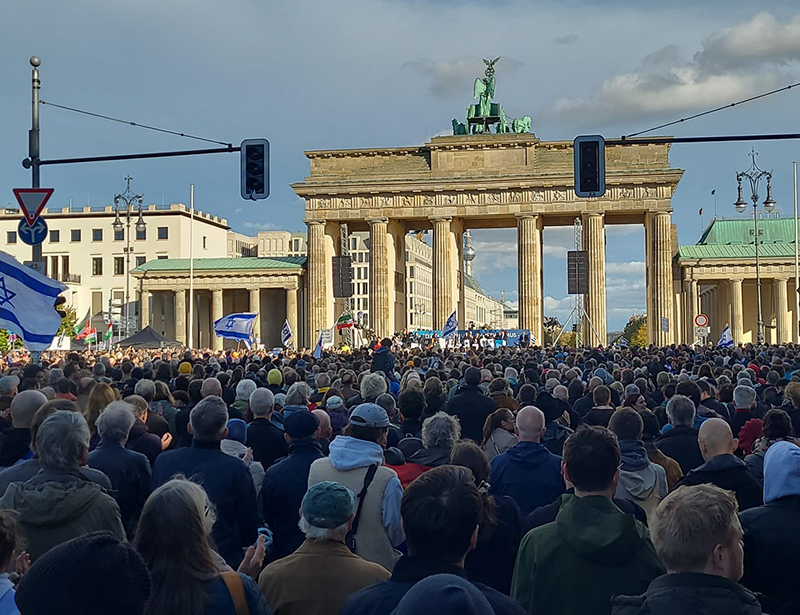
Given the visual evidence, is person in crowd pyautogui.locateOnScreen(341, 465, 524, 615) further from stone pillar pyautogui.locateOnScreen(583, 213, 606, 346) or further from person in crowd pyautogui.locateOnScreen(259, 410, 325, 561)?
stone pillar pyautogui.locateOnScreen(583, 213, 606, 346)

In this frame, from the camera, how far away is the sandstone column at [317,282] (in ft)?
243

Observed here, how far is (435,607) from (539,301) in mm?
69065

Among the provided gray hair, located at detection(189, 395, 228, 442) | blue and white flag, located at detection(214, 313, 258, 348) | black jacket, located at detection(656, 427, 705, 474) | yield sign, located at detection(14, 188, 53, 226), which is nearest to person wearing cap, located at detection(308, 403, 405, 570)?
gray hair, located at detection(189, 395, 228, 442)

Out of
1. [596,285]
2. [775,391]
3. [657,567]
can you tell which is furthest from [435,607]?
→ [596,285]

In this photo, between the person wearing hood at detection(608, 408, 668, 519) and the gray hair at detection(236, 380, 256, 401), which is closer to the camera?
the person wearing hood at detection(608, 408, 668, 519)

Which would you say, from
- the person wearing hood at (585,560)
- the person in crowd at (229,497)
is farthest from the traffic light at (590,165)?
the person wearing hood at (585,560)

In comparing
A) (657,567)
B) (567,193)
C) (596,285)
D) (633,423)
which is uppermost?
(567,193)

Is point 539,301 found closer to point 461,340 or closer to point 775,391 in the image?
point 461,340

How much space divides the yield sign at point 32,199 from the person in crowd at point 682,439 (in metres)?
14.5

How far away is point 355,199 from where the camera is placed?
7294cm

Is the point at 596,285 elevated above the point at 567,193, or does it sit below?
below

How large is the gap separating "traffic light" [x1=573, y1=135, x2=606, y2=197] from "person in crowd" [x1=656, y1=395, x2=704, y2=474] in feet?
43.1

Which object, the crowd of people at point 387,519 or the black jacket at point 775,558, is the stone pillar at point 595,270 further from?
the black jacket at point 775,558

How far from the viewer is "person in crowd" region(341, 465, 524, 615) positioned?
3.90m
